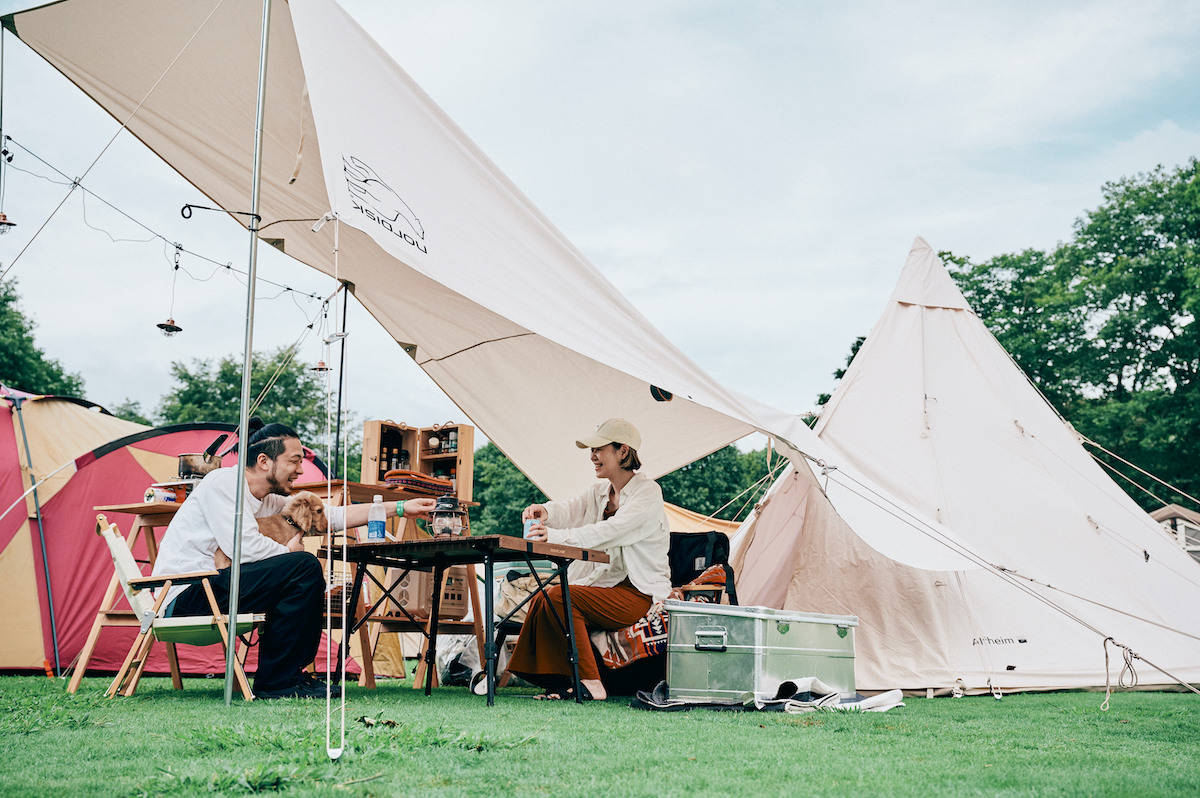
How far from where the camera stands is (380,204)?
9.70 ft

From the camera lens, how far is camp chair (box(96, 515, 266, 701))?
3.09 metres

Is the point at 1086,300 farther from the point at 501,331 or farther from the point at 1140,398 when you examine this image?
the point at 501,331

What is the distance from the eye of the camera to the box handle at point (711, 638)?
11.1 feet

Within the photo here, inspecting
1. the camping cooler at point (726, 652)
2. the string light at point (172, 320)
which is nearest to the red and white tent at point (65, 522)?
the string light at point (172, 320)

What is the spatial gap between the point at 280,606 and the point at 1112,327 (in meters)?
21.9

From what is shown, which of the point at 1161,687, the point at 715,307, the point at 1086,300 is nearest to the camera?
the point at 1161,687

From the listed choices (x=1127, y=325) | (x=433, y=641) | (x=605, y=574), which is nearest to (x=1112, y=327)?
(x=1127, y=325)

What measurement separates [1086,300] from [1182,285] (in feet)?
6.37

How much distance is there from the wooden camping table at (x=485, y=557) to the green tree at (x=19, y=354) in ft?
70.5

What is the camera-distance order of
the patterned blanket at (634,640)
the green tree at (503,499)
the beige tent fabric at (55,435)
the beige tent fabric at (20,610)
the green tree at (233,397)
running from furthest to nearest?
1. the green tree at (233,397)
2. the green tree at (503,499)
3. the beige tent fabric at (55,435)
4. the beige tent fabric at (20,610)
5. the patterned blanket at (634,640)

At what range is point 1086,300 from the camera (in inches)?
848

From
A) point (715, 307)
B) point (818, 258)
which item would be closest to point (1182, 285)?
point (818, 258)

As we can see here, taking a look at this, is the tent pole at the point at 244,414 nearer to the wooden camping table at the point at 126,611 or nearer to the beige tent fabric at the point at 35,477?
the wooden camping table at the point at 126,611

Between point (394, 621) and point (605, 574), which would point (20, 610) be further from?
point (605, 574)
